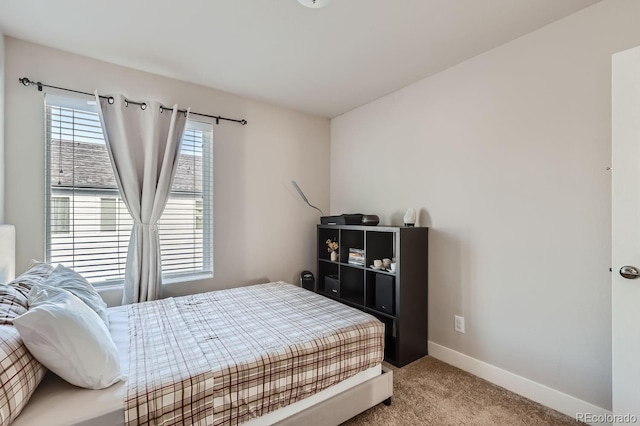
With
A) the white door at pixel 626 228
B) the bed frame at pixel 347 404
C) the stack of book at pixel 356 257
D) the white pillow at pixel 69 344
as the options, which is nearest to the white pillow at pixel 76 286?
the white pillow at pixel 69 344

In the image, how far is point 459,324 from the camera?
242 cm

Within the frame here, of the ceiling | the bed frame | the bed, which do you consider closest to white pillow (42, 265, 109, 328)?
the bed

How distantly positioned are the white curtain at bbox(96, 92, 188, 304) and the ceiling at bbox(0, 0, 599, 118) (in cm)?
42

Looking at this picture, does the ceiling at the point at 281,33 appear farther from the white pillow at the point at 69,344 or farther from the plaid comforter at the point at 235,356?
the plaid comforter at the point at 235,356

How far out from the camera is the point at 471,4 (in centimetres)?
173

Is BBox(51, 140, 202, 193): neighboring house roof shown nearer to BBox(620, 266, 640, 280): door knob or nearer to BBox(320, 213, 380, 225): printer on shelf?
BBox(320, 213, 380, 225): printer on shelf

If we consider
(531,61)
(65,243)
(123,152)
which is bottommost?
(65,243)

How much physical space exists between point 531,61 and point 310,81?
1.70 metres

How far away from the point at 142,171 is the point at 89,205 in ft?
1.58

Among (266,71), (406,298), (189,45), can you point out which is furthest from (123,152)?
(406,298)

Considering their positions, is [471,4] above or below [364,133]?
above

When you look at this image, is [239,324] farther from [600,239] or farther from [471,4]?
[471,4]

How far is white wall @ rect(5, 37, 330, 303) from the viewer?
2.15 meters

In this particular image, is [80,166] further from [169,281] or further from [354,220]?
[354,220]
